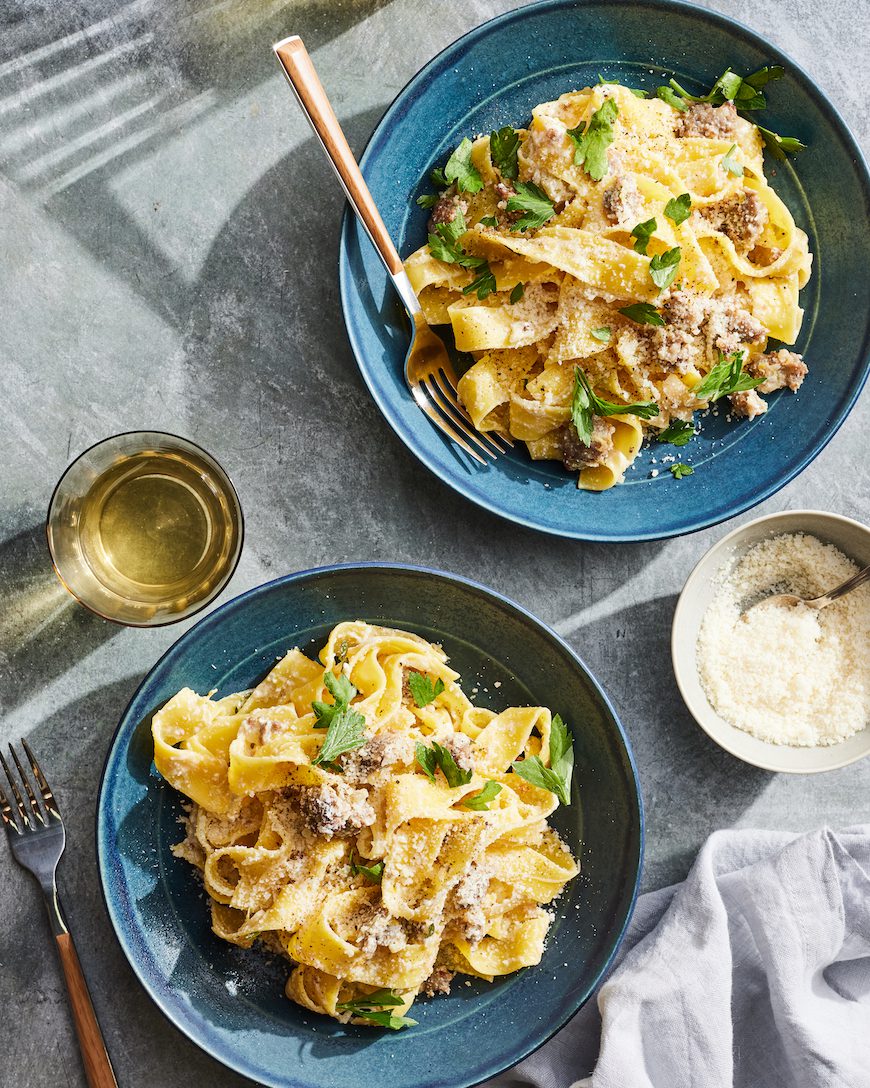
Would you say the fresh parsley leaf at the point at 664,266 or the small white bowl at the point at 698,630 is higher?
the fresh parsley leaf at the point at 664,266

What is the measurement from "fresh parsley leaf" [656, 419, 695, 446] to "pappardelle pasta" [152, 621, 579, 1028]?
91cm

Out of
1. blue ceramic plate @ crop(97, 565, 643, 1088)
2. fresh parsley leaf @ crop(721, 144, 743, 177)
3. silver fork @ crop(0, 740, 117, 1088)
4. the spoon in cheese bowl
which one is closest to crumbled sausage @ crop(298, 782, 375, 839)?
blue ceramic plate @ crop(97, 565, 643, 1088)

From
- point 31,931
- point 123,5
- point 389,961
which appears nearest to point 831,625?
point 389,961

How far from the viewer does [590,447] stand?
2896 mm

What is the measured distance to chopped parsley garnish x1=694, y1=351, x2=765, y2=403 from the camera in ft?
9.37

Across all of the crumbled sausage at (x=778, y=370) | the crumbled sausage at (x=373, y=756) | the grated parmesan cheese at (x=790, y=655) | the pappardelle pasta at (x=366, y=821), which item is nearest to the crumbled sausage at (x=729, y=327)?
the crumbled sausage at (x=778, y=370)

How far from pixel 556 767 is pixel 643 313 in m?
1.36

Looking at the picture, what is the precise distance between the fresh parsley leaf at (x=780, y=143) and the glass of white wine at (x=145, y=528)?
77.1 inches

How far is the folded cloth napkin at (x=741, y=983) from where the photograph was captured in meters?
2.93

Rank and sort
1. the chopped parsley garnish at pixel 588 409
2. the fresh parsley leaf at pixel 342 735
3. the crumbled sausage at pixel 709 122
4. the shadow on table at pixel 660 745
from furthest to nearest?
the shadow on table at pixel 660 745, the crumbled sausage at pixel 709 122, the chopped parsley garnish at pixel 588 409, the fresh parsley leaf at pixel 342 735

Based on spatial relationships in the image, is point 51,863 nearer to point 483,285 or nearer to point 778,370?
point 483,285

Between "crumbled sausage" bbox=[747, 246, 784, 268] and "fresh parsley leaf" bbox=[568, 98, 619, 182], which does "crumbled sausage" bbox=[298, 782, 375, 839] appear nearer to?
"fresh parsley leaf" bbox=[568, 98, 619, 182]

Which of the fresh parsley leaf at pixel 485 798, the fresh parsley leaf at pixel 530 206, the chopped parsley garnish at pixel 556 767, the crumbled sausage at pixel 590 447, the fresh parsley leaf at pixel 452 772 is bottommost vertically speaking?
the chopped parsley garnish at pixel 556 767

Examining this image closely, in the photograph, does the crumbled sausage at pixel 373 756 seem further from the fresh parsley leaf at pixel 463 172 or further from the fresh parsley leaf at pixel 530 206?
the fresh parsley leaf at pixel 463 172
